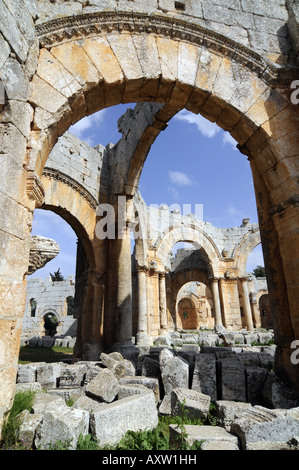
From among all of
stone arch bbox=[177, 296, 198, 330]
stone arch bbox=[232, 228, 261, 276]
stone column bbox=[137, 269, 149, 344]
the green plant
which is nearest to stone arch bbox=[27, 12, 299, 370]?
the green plant

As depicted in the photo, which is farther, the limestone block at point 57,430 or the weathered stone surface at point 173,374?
the weathered stone surface at point 173,374

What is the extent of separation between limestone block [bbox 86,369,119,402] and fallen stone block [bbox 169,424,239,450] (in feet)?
3.88

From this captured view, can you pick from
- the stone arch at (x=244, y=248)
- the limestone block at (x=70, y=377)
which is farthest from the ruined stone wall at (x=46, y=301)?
the limestone block at (x=70, y=377)

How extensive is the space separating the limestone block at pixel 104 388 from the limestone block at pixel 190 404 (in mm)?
730

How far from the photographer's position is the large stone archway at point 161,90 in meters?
3.02

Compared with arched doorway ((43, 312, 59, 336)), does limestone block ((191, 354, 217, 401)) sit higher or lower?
lower

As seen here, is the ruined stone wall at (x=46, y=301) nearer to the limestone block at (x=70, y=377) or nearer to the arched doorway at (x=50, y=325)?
the arched doorway at (x=50, y=325)

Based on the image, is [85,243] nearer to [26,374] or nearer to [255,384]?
[26,374]

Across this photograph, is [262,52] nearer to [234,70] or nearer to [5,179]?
[234,70]

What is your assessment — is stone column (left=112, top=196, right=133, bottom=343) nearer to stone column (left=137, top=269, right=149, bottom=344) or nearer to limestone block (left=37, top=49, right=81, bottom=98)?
stone column (left=137, top=269, right=149, bottom=344)

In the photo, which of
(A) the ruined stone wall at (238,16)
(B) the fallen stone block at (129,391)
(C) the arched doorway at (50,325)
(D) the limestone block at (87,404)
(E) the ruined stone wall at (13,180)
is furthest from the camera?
(C) the arched doorway at (50,325)

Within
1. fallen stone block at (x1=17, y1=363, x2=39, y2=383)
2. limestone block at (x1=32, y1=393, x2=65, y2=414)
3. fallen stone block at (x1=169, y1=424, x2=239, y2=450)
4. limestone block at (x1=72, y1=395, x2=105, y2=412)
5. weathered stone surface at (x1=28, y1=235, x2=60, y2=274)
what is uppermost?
weathered stone surface at (x1=28, y1=235, x2=60, y2=274)

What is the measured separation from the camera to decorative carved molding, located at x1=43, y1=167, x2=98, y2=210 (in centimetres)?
715
